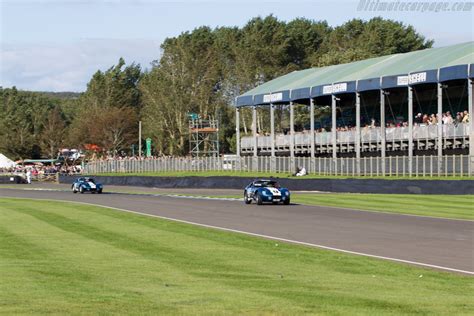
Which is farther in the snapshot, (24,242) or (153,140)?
(153,140)

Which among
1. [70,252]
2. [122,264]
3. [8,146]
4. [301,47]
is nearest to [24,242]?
[70,252]

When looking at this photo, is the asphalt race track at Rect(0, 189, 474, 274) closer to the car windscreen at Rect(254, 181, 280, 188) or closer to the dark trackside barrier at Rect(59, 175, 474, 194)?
the car windscreen at Rect(254, 181, 280, 188)

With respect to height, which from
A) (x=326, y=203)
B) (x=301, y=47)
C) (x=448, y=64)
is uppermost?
(x=301, y=47)

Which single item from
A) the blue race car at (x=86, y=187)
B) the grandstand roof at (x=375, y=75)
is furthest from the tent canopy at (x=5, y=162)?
the blue race car at (x=86, y=187)

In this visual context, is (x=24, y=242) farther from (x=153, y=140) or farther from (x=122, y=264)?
(x=153, y=140)

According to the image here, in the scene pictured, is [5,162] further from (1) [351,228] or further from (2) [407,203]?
(1) [351,228]

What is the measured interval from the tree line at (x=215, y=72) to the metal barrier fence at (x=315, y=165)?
22562 millimetres

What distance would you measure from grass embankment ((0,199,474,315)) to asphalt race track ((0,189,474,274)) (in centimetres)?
125

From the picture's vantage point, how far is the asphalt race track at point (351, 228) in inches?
827

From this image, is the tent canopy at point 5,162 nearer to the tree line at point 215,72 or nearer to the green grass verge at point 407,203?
the tree line at point 215,72

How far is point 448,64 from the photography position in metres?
58.0

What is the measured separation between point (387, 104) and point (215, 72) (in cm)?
5026

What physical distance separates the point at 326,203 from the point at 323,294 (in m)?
29.1

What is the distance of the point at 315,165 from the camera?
65.0 m
